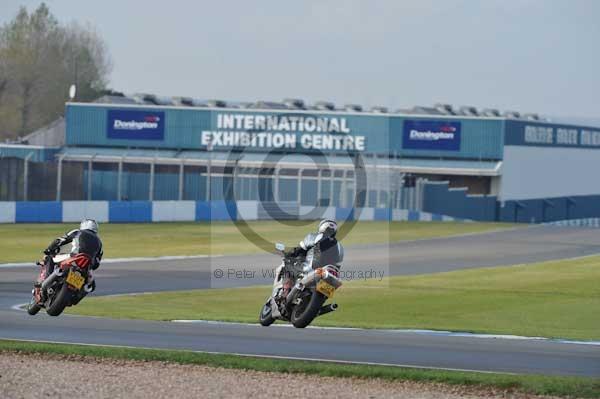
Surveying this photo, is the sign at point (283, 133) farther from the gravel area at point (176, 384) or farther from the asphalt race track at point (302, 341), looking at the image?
the gravel area at point (176, 384)

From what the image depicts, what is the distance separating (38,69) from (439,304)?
78.4 m

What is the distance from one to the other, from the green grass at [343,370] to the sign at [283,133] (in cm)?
5702

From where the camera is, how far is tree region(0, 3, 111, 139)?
319 ft

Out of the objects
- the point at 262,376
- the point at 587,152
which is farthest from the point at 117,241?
the point at 587,152

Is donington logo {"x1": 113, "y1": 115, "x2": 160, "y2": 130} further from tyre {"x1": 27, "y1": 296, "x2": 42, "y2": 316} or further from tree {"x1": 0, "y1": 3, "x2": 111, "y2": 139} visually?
tyre {"x1": 27, "y1": 296, "x2": 42, "y2": 316}

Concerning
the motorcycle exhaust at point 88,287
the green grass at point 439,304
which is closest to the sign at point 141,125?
the green grass at point 439,304

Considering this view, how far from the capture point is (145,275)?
102ft

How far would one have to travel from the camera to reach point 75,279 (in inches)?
745

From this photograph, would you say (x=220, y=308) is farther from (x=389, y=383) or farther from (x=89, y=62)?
(x=89, y=62)

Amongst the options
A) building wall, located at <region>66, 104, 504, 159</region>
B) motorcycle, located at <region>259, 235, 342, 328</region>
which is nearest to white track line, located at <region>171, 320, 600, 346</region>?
motorcycle, located at <region>259, 235, 342, 328</region>

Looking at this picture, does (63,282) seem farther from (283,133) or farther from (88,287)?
(283,133)

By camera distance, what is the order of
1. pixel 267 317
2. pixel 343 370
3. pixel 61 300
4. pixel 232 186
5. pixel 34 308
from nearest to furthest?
1. pixel 343 370
2. pixel 61 300
3. pixel 267 317
4. pixel 34 308
5. pixel 232 186

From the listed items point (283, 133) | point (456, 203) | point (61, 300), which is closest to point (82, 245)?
point (61, 300)

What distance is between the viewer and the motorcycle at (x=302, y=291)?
58.6 ft
